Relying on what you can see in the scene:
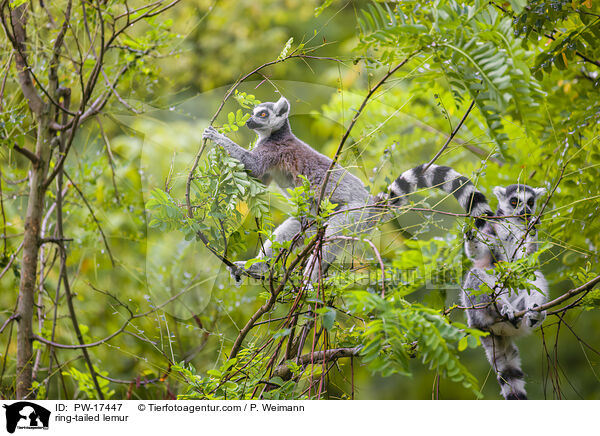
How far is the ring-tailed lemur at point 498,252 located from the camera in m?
1.10

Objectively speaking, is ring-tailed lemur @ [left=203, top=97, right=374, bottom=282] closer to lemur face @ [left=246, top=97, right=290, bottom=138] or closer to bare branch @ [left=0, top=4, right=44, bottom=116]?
lemur face @ [left=246, top=97, right=290, bottom=138]

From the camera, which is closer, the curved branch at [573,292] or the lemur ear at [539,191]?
the curved branch at [573,292]

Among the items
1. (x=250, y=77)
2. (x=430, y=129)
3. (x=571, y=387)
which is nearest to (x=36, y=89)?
(x=250, y=77)

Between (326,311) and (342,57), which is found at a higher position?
(342,57)

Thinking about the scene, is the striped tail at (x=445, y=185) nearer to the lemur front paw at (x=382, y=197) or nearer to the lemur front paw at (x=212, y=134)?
the lemur front paw at (x=382, y=197)

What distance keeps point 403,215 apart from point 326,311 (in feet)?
1.23

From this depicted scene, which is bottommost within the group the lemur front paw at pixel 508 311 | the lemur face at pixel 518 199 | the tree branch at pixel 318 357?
the tree branch at pixel 318 357

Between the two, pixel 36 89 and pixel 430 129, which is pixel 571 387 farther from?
pixel 36 89

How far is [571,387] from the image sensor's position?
125 cm

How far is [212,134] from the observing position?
3.68ft

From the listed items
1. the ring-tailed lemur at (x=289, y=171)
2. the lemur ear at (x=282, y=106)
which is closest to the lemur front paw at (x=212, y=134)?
the ring-tailed lemur at (x=289, y=171)

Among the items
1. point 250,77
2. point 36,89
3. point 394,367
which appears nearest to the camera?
point 394,367

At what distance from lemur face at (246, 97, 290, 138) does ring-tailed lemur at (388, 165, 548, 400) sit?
32cm
